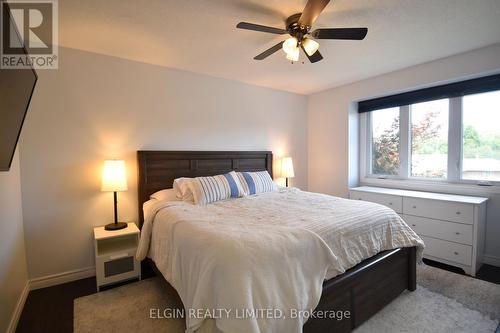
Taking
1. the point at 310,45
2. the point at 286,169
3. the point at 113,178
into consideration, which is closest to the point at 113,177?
the point at 113,178

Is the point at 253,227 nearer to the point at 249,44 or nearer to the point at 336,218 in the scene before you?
the point at 336,218

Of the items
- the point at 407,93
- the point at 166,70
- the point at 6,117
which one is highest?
the point at 166,70

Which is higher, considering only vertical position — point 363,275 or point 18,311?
point 363,275

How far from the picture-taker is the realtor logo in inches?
40.5

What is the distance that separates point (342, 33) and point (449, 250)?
8.61ft

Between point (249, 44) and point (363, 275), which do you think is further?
point (249, 44)

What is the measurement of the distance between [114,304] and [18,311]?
0.70m

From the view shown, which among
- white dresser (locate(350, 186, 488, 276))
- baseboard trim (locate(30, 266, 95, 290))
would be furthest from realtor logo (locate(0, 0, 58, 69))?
white dresser (locate(350, 186, 488, 276))

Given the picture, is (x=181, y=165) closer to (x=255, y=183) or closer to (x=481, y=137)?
(x=255, y=183)

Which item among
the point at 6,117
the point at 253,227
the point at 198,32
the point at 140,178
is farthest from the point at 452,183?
the point at 6,117

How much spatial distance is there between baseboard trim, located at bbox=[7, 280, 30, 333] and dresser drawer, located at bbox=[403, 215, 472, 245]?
3.98m

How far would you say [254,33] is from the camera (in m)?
2.22

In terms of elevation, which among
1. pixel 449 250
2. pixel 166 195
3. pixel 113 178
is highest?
pixel 113 178

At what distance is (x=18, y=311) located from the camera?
1.95 metres
